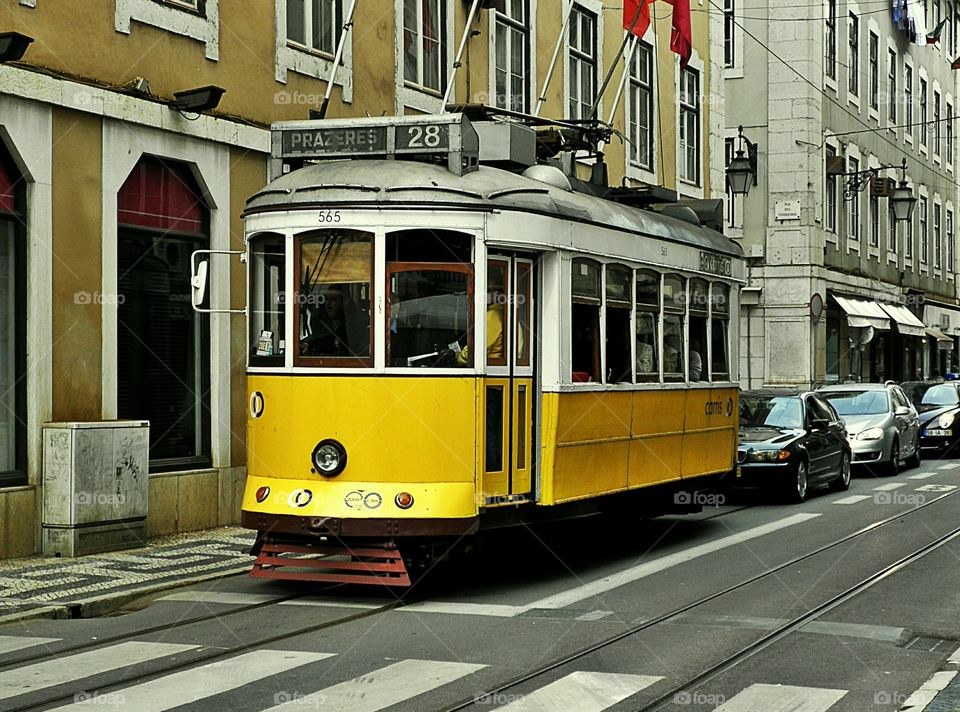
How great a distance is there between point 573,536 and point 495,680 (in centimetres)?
697

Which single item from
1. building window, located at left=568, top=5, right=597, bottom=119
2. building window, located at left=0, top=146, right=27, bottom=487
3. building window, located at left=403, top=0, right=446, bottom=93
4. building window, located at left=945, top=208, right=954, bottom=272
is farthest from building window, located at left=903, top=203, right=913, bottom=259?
building window, located at left=0, top=146, right=27, bottom=487

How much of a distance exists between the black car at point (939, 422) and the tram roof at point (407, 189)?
19.2 m

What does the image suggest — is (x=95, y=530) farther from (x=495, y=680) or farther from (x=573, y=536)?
(x=495, y=680)

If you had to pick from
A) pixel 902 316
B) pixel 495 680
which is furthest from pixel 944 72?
pixel 495 680

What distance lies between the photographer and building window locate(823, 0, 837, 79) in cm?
3812

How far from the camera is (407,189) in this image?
34.9ft

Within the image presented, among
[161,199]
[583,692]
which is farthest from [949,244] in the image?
[583,692]

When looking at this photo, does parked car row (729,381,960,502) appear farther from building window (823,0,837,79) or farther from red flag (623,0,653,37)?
building window (823,0,837,79)

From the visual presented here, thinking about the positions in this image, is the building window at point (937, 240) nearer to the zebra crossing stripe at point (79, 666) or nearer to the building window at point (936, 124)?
the building window at point (936, 124)

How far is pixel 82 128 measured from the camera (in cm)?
1362

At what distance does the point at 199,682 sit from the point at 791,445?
1248 centimetres

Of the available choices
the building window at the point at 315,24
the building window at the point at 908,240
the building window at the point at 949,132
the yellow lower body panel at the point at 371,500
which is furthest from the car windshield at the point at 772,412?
the building window at the point at 949,132

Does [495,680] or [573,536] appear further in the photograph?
[573,536]

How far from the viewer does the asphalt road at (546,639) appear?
24.4ft
